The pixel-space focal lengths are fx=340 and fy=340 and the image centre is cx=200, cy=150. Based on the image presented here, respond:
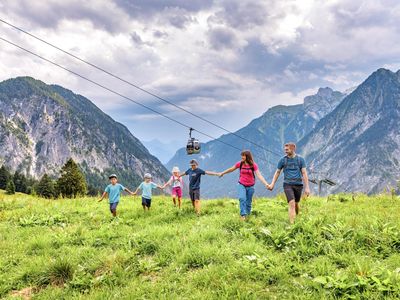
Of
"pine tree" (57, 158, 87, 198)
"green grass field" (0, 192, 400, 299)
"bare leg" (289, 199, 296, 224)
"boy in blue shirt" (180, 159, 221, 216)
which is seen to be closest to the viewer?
"green grass field" (0, 192, 400, 299)

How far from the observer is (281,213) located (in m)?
12.9

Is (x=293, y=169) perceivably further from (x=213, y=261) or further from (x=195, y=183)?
(x=213, y=261)

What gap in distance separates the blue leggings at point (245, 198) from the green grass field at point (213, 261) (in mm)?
582

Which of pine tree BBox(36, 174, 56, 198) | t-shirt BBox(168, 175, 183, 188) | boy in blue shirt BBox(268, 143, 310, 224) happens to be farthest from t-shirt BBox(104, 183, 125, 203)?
pine tree BBox(36, 174, 56, 198)

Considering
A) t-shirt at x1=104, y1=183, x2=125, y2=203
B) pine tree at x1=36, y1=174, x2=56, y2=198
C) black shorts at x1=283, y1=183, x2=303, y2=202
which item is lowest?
pine tree at x1=36, y1=174, x2=56, y2=198

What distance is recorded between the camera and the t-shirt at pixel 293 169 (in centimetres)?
1175

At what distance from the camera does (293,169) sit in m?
12.0

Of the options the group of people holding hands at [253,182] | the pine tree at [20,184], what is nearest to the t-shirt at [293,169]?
the group of people holding hands at [253,182]

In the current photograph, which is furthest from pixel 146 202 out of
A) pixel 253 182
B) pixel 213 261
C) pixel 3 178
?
pixel 3 178

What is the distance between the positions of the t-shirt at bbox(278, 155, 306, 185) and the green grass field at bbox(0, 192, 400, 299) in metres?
1.42

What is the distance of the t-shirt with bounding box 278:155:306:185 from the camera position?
11.8m

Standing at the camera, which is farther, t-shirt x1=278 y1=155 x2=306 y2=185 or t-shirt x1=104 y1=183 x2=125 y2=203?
t-shirt x1=104 y1=183 x2=125 y2=203

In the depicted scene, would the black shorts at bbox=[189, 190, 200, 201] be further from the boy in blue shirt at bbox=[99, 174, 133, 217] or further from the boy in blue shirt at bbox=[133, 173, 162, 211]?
the boy in blue shirt at bbox=[99, 174, 133, 217]

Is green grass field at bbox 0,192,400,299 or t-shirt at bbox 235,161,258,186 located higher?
t-shirt at bbox 235,161,258,186
